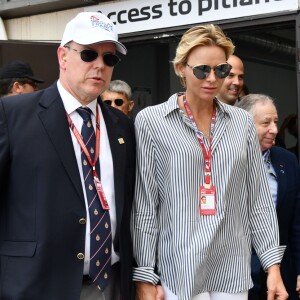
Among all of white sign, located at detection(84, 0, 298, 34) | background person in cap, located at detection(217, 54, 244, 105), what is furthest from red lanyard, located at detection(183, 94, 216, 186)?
white sign, located at detection(84, 0, 298, 34)

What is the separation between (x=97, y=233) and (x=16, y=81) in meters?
2.71

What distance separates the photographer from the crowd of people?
2.48m

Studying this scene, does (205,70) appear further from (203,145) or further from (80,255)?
(80,255)

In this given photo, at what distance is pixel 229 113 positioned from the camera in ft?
9.77

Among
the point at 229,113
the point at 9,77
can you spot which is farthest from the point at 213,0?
the point at 229,113

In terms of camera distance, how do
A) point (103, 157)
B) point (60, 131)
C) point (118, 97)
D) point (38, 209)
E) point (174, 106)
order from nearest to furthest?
point (38, 209) → point (60, 131) → point (103, 157) → point (174, 106) → point (118, 97)

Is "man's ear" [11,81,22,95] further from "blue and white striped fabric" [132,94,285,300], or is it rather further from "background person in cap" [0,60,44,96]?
"blue and white striped fabric" [132,94,285,300]

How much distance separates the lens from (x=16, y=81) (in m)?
4.96

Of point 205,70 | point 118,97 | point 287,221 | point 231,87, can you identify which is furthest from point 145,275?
point 118,97

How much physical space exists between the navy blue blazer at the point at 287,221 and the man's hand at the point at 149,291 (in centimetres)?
105

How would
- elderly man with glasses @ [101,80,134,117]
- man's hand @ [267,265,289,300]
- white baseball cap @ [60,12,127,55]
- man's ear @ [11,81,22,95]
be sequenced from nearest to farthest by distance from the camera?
white baseball cap @ [60,12,127,55] → man's hand @ [267,265,289,300] → man's ear @ [11,81,22,95] → elderly man with glasses @ [101,80,134,117]

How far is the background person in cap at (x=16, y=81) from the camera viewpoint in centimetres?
495

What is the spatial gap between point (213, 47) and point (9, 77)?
2.59 meters

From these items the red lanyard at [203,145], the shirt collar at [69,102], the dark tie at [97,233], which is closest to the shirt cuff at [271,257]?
the red lanyard at [203,145]
